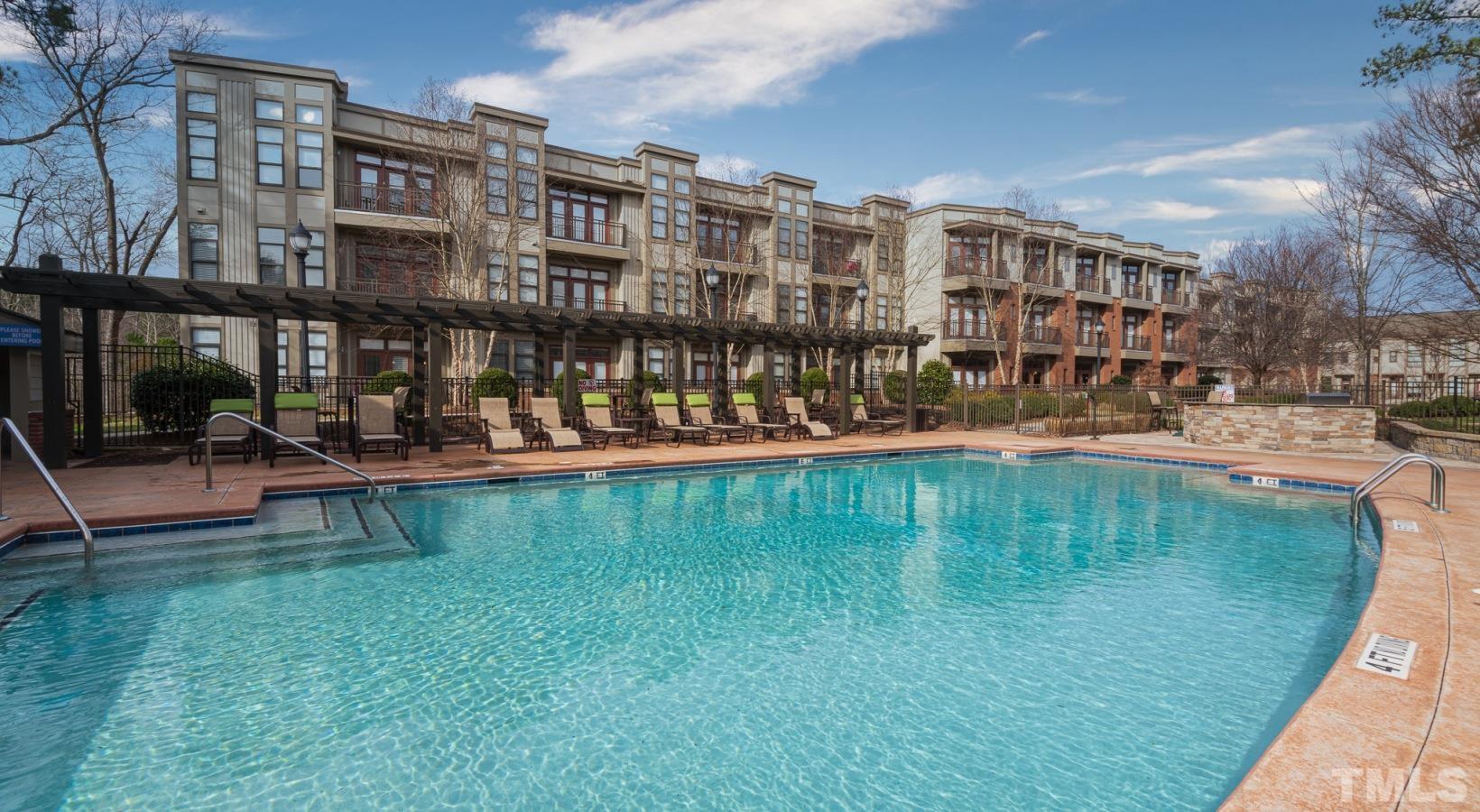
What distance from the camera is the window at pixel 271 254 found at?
21.0 metres

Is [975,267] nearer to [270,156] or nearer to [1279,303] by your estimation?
[1279,303]

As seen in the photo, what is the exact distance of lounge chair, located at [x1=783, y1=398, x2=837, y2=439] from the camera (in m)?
16.3

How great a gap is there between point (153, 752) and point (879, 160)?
3202 centimetres

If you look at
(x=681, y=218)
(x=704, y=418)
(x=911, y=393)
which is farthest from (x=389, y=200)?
(x=911, y=393)

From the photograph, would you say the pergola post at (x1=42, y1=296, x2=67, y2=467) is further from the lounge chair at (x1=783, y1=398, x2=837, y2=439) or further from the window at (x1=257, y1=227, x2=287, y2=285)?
the lounge chair at (x1=783, y1=398, x2=837, y2=439)

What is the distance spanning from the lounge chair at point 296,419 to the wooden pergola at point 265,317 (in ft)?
0.86

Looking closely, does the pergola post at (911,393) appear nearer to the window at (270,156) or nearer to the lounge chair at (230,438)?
the lounge chair at (230,438)

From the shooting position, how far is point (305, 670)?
12.9 feet

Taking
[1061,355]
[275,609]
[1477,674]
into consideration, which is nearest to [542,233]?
[275,609]

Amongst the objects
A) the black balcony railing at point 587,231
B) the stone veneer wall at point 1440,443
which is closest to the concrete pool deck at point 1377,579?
the stone veneer wall at point 1440,443

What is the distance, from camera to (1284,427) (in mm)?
14898

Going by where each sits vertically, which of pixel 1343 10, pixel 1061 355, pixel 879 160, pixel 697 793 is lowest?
pixel 697 793

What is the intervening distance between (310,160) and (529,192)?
6677 mm

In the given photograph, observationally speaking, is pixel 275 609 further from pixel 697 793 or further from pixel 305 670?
pixel 697 793
